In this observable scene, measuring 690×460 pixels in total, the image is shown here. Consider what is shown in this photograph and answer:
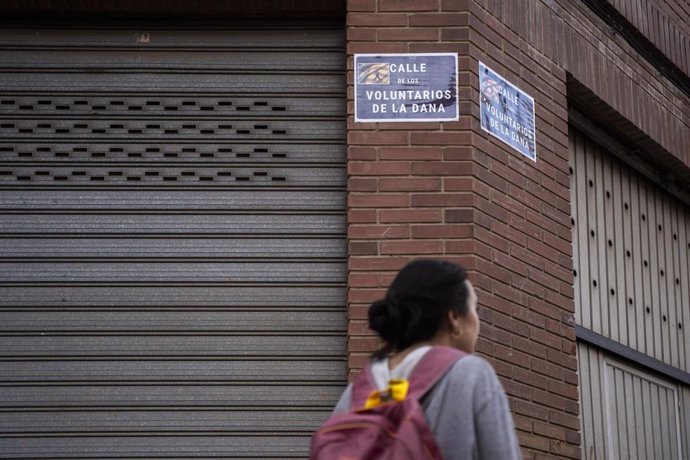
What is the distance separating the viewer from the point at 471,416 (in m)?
3.77

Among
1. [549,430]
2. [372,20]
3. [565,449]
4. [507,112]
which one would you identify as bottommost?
[565,449]

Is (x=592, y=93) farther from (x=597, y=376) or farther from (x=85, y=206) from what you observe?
(x=85, y=206)

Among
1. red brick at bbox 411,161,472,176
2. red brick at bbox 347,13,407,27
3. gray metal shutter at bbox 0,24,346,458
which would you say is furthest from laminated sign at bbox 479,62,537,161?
gray metal shutter at bbox 0,24,346,458

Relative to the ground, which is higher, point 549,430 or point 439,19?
point 439,19

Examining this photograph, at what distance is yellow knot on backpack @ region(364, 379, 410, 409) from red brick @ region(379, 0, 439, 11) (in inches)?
157

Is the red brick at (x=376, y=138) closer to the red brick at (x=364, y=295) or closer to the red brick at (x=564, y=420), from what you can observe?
the red brick at (x=364, y=295)

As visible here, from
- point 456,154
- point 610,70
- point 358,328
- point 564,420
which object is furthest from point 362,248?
point 610,70

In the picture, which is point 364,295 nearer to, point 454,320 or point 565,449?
A: point 565,449

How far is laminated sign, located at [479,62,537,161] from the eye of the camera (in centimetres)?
762

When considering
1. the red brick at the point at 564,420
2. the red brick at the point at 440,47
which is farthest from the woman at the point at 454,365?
the red brick at the point at 564,420

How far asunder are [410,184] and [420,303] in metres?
3.37

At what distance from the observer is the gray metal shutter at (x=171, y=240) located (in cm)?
718

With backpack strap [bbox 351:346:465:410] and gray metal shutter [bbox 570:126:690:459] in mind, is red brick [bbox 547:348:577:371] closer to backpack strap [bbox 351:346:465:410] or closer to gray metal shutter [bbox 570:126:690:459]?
gray metal shutter [bbox 570:126:690:459]

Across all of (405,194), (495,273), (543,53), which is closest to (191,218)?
(405,194)
